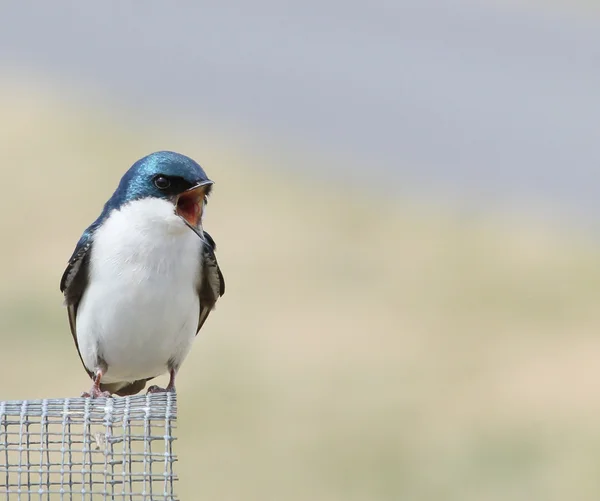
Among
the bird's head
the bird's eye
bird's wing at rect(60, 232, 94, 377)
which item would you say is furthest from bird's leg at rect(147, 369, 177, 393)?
the bird's eye

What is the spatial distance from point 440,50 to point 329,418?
298 inches

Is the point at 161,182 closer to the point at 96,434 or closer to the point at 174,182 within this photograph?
the point at 174,182

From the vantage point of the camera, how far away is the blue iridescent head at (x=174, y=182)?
464 cm

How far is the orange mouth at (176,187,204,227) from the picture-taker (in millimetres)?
4719

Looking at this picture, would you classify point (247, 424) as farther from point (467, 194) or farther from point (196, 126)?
point (196, 126)

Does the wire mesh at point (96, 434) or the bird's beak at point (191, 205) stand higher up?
the bird's beak at point (191, 205)

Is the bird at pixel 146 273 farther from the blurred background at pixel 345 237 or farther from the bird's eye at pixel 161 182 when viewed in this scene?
the blurred background at pixel 345 237

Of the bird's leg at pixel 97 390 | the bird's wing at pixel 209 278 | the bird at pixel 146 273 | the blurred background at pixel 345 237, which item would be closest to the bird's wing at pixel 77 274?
the bird at pixel 146 273

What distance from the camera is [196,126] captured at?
43.7ft

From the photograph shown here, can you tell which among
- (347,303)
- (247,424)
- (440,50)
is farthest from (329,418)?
(440,50)

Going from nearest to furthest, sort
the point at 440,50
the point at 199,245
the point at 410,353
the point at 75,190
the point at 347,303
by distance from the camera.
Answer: the point at 199,245
the point at 410,353
the point at 347,303
the point at 75,190
the point at 440,50

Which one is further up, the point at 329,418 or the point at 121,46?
the point at 121,46

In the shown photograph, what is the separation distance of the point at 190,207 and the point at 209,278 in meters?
0.47

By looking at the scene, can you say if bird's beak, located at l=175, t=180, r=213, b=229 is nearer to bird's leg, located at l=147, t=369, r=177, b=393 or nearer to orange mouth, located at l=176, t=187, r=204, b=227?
orange mouth, located at l=176, t=187, r=204, b=227
